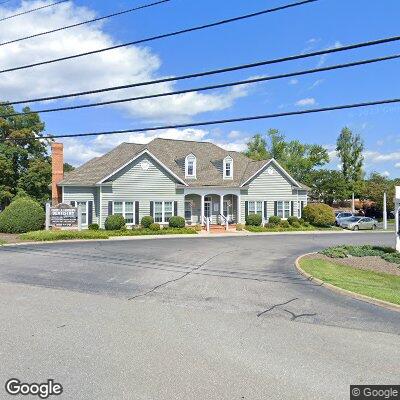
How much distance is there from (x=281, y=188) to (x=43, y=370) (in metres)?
38.5

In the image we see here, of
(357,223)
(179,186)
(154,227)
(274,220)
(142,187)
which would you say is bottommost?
(357,223)

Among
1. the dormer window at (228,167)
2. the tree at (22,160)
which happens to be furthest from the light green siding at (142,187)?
the tree at (22,160)

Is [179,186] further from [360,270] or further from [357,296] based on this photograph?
[357,296]

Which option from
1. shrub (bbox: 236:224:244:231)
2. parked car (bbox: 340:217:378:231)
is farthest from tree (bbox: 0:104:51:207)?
parked car (bbox: 340:217:378:231)

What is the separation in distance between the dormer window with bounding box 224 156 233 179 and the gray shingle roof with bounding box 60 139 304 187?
1.45ft

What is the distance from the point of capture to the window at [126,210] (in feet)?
115

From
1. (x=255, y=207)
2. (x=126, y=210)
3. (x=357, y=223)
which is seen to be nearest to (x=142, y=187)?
(x=126, y=210)

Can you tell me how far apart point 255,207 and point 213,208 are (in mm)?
4109

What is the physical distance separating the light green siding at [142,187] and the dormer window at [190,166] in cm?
319

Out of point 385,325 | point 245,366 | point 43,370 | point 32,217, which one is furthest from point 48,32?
point 32,217

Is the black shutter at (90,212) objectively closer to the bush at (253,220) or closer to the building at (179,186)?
the building at (179,186)

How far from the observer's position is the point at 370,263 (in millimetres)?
18062

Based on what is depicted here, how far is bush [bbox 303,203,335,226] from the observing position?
138ft

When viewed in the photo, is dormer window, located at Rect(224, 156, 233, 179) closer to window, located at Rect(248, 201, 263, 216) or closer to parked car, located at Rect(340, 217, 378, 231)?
window, located at Rect(248, 201, 263, 216)
